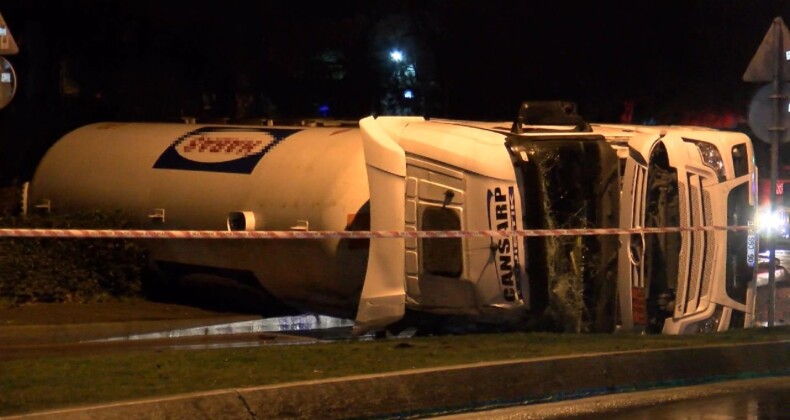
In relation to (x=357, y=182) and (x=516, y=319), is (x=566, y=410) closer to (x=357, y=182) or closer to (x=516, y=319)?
(x=516, y=319)

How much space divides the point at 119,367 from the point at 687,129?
23.5 ft

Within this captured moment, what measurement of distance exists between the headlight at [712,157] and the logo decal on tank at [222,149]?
15.9 ft

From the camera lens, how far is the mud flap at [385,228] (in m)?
11.7

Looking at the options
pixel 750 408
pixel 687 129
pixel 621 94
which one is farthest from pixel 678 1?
pixel 750 408

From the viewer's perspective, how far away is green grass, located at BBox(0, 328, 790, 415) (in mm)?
7652

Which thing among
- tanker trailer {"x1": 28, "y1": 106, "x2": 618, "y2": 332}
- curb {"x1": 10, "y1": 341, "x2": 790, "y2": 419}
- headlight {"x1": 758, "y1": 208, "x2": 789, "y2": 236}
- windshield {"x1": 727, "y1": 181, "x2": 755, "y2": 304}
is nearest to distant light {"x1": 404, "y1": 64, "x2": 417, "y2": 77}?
tanker trailer {"x1": 28, "y1": 106, "x2": 618, "y2": 332}

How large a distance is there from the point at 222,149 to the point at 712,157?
5770mm

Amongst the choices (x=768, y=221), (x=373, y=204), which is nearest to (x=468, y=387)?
(x=373, y=204)

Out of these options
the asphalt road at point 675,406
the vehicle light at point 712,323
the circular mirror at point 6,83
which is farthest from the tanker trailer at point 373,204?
the circular mirror at point 6,83

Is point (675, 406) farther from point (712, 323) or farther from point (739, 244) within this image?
point (739, 244)

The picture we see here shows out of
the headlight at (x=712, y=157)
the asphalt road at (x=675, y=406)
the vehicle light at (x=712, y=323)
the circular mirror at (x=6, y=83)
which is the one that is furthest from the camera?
the headlight at (x=712, y=157)

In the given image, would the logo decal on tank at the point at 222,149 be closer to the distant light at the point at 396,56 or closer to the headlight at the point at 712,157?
the headlight at the point at 712,157

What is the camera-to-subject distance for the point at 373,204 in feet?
38.6

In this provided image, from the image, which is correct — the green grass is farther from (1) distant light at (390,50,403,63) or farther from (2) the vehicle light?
(1) distant light at (390,50,403,63)
